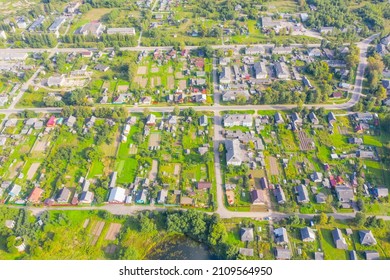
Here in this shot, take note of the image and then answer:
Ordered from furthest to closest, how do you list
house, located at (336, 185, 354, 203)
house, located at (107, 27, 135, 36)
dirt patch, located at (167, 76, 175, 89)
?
1. house, located at (107, 27, 135, 36)
2. dirt patch, located at (167, 76, 175, 89)
3. house, located at (336, 185, 354, 203)

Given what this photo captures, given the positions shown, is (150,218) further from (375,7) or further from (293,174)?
(375,7)

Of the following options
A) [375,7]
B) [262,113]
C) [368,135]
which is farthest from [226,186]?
[375,7]

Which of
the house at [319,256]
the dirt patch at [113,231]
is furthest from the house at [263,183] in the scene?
the dirt patch at [113,231]

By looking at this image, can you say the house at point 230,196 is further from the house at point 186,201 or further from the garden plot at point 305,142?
the garden plot at point 305,142

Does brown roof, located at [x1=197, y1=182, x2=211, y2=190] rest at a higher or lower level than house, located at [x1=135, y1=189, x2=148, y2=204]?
higher

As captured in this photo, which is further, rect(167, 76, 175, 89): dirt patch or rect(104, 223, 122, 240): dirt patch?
rect(167, 76, 175, 89): dirt patch

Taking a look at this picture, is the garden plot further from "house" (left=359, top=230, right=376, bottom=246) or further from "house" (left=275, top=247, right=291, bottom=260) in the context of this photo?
"house" (left=275, top=247, right=291, bottom=260)

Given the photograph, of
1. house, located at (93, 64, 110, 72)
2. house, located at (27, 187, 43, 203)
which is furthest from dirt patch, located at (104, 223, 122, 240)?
house, located at (93, 64, 110, 72)
